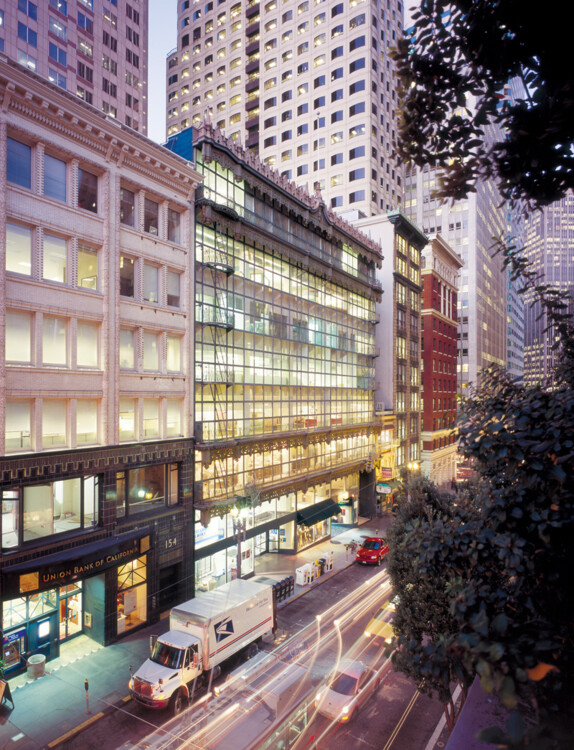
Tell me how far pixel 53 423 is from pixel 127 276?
8525 mm

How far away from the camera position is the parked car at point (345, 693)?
54.7 feet

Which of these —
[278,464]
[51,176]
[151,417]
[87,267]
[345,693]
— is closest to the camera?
[345,693]

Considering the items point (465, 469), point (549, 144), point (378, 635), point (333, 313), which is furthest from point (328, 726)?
point (465, 469)

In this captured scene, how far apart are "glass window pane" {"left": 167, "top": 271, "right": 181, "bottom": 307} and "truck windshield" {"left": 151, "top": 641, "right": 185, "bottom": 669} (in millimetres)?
17309

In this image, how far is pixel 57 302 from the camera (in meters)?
21.1

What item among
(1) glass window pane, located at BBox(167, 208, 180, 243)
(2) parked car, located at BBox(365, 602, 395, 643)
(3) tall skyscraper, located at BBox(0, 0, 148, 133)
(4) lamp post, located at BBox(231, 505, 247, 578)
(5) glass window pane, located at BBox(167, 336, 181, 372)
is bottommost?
(2) parked car, located at BBox(365, 602, 395, 643)

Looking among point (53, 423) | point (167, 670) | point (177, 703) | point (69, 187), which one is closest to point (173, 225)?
point (69, 187)

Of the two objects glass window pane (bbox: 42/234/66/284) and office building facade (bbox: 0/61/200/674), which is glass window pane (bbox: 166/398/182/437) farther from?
glass window pane (bbox: 42/234/66/284)

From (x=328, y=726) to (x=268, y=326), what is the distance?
79.8 ft

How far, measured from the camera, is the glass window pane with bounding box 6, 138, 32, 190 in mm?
19828

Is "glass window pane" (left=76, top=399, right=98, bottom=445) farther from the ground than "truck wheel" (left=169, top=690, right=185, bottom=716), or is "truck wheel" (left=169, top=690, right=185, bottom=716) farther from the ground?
"glass window pane" (left=76, top=399, right=98, bottom=445)

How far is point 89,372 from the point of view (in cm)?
2238

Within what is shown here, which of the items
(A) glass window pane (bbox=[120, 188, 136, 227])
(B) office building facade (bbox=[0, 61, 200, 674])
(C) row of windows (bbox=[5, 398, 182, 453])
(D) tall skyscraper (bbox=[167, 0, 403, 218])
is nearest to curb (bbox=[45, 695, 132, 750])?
(B) office building facade (bbox=[0, 61, 200, 674])

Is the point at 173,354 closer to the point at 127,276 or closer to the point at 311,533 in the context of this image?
the point at 127,276
